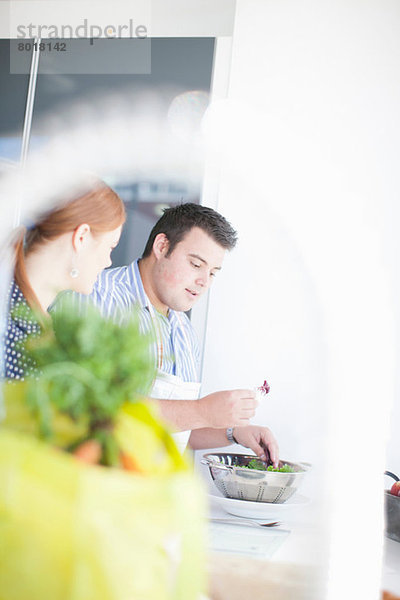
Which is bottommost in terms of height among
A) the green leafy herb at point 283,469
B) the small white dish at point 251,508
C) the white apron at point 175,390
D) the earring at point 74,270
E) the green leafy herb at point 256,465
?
the small white dish at point 251,508

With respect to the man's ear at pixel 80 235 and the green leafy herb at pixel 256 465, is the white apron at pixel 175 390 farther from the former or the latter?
the man's ear at pixel 80 235

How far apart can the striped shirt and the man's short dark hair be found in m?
0.09

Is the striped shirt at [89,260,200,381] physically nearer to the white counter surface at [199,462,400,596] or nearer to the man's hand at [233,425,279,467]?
the man's hand at [233,425,279,467]

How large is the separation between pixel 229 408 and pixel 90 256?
12.3 inches

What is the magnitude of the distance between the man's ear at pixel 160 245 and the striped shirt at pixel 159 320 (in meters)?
0.06

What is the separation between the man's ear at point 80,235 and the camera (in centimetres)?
83

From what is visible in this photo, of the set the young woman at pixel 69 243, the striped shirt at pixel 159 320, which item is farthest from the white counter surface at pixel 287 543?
the striped shirt at pixel 159 320

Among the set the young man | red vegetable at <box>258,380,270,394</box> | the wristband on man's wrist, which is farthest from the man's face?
red vegetable at <box>258,380,270,394</box>

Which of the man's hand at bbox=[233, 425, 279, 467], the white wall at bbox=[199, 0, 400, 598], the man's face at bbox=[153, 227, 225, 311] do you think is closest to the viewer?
the man's hand at bbox=[233, 425, 279, 467]

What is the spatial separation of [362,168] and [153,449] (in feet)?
3.80

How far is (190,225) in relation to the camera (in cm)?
137

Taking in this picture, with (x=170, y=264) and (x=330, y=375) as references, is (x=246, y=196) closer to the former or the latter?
(x=170, y=264)

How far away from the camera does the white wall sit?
4.06ft

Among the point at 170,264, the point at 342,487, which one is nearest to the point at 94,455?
the point at 342,487
